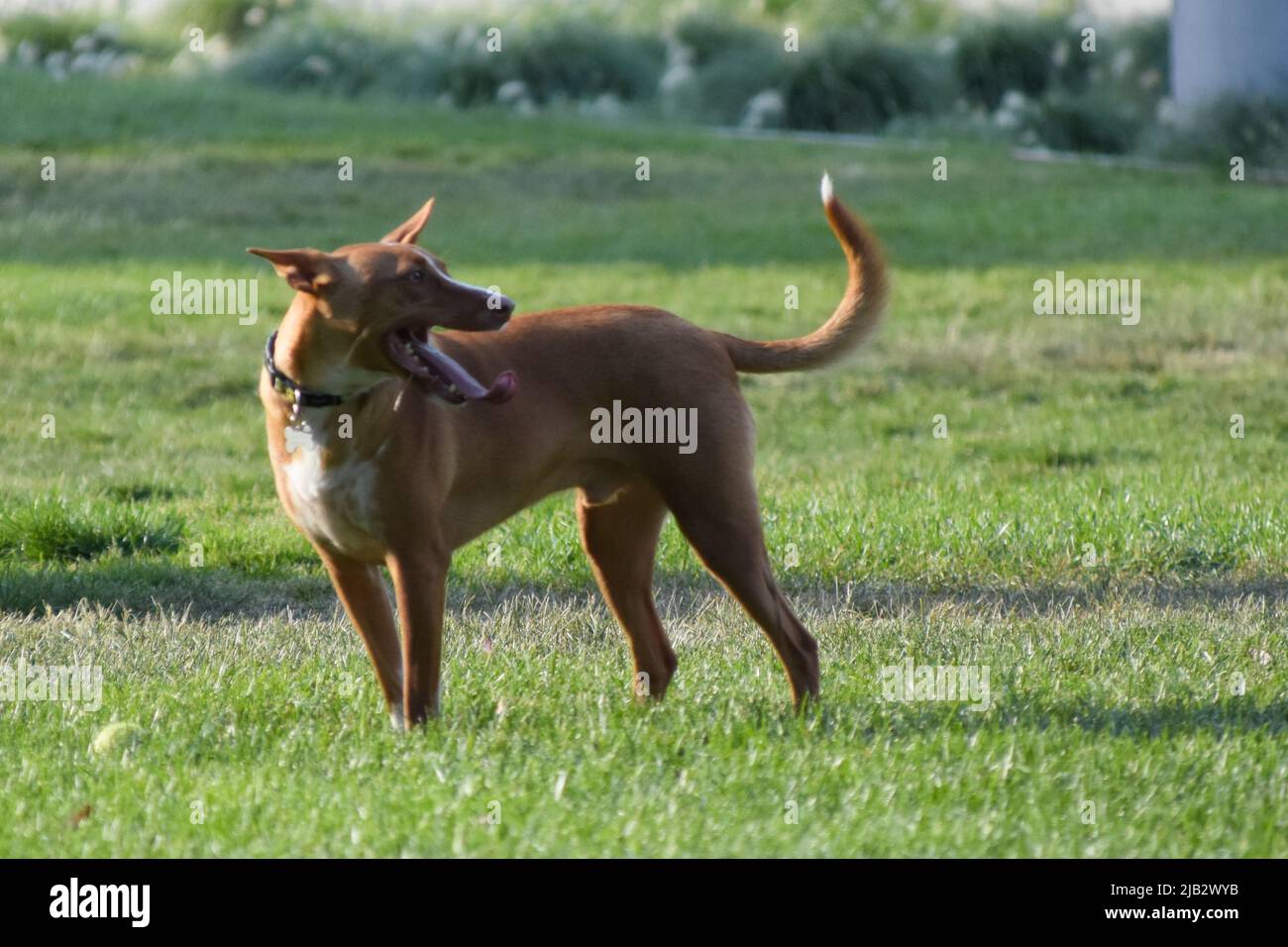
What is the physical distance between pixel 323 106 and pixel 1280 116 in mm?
10265

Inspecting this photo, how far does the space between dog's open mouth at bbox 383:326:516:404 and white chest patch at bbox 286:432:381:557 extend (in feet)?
0.95

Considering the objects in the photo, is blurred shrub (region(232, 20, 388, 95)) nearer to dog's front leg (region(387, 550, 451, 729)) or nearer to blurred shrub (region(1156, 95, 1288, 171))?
blurred shrub (region(1156, 95, 1288, 171))

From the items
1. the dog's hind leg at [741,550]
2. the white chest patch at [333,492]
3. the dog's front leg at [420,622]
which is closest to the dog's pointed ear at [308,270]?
the white chest patch at [333,492]

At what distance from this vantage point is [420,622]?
4.96m

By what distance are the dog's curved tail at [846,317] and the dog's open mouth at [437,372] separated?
1027mm

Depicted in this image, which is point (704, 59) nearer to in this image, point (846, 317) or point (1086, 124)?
point (1086, 124)

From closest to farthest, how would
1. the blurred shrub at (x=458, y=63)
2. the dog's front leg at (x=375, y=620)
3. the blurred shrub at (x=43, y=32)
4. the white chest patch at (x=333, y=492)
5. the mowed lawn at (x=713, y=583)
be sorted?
the mowed lawn at (x=713, y=583)
the white chest patch at (x=333, y=492)
the dog's front leg at (x=375, y=620)
the blurred shrub at (x=458, y=63)
the blurred shrub at (x=43, y=32)

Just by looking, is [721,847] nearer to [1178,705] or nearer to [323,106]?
[1178,705]

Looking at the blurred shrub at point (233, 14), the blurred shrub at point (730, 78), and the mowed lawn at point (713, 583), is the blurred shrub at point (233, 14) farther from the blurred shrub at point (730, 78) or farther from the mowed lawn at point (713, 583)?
the mowed lawn at point (713, 583)

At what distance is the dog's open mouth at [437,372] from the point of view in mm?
4812

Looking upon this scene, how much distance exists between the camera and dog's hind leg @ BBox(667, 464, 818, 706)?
5.28 meters

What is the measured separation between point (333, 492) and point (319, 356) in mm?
370

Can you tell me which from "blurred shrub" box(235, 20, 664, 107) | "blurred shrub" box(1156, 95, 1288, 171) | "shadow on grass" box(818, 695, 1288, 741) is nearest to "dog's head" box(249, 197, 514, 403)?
"shadow on grass" box(818, 695, 1288, 741)

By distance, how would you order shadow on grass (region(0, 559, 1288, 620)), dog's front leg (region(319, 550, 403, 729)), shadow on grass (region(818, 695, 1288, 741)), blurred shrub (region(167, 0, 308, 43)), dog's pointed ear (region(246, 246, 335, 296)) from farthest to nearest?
blurred shrub (region(167, 0, 308, 43)) < shadow on grass (region(0, 559, 1288, 620)) < dog's front leg (region(319, 550, 403, 729)) < shadow on grass (region(818, 695, 1288, 741)) < dog's pointed ear (region(246, 246, 335, 296))
